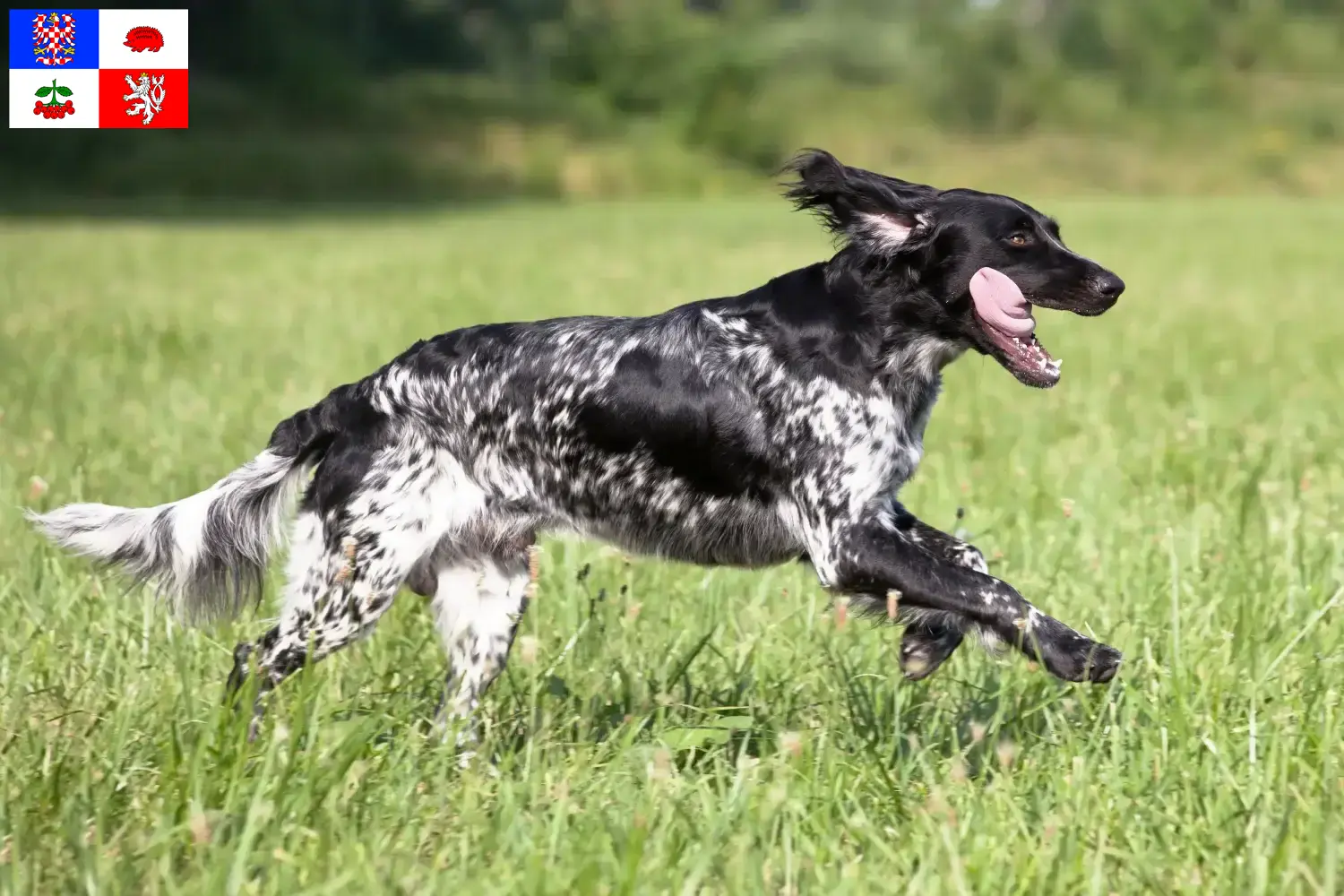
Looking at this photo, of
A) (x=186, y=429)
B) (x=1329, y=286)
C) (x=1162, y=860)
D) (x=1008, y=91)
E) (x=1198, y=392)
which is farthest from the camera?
(x=1008, y=91)

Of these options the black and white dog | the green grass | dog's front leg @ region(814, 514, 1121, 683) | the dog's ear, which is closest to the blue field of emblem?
the green grass

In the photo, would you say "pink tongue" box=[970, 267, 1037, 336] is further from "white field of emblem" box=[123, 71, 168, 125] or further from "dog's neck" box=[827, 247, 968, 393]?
"white field of emblem" box=[123, 71, 168, 125]

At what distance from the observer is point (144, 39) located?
1239cm

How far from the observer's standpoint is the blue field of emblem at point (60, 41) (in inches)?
448

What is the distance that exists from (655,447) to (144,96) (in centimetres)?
1223

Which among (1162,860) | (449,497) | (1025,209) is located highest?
(1025,209)

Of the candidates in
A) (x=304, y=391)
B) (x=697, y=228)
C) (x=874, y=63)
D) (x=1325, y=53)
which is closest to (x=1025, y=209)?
(x=304, y=391)

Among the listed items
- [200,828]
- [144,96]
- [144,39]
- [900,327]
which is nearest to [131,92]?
[144,96]

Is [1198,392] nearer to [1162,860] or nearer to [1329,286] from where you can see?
[1162,860]

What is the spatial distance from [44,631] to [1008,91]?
126 ft

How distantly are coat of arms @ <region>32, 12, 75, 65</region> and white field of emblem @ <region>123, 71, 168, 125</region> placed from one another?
0.74 metres

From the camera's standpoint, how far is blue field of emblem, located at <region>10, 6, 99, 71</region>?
1138cm

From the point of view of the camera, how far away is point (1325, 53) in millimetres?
40344

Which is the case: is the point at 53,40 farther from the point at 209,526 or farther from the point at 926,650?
the point at 926,650
